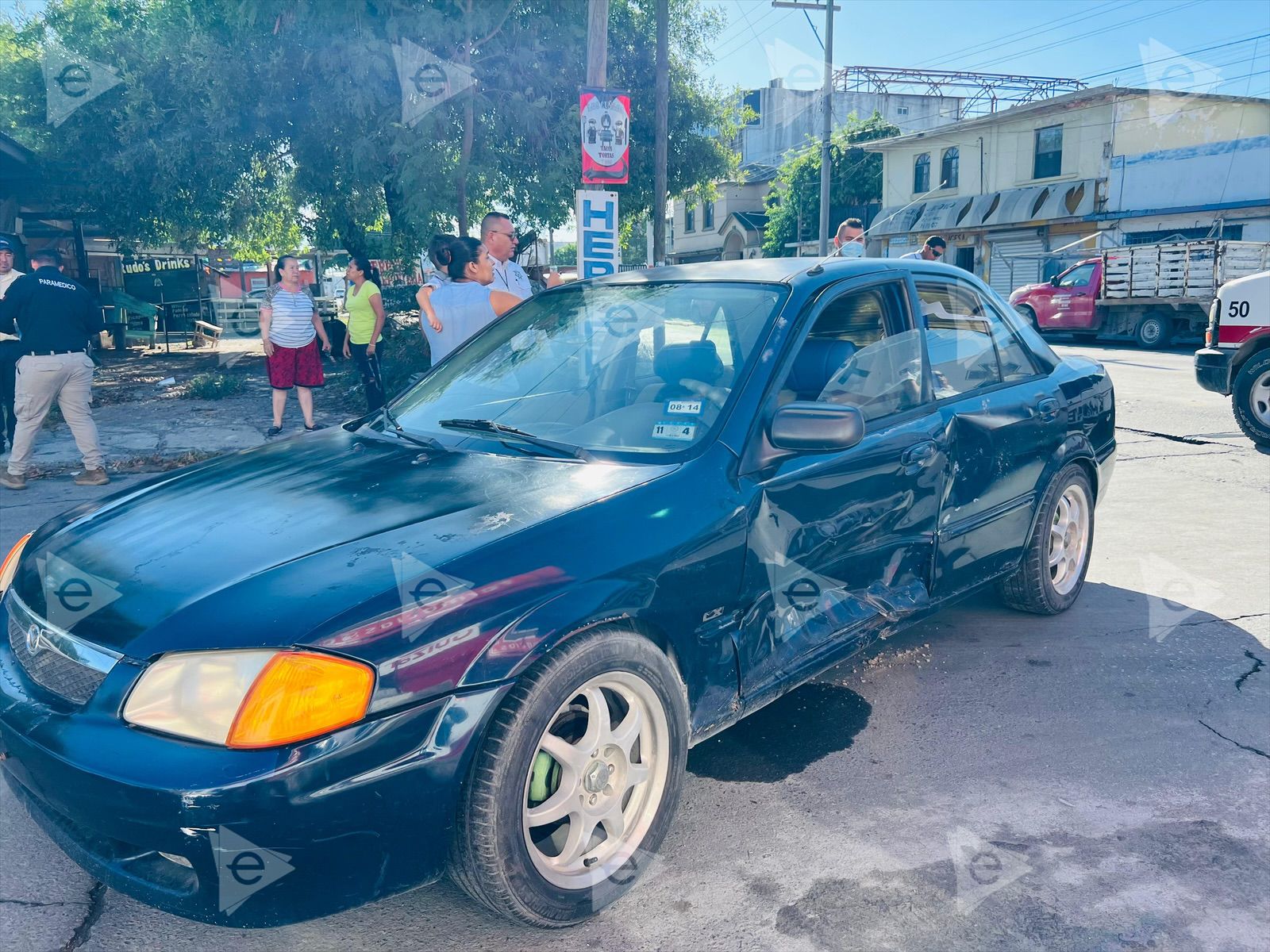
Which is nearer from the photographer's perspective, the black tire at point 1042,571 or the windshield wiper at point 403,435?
the windshield wiper at point 403,435

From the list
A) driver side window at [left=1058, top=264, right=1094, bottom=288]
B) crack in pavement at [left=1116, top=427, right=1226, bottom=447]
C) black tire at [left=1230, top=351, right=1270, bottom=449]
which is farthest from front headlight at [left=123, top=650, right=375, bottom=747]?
driver side window at [left=1058, top=264, right=1094, bottom=288]

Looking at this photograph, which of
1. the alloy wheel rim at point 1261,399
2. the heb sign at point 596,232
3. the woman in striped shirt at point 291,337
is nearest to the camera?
the heb sign at point 596,232

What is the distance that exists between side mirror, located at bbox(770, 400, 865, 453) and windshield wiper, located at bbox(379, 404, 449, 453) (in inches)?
40.5

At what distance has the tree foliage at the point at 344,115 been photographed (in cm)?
1320

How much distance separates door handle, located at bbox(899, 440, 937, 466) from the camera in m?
3.37

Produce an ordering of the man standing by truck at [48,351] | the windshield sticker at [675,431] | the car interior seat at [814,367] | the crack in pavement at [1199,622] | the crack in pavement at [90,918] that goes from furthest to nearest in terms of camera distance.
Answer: the man standing by truck at [48,351]
the crack in pavement at [1199,622]
the car interior seat at [814,367]
the windshield sticker at [675,431]
the crack in pavement at [90,918]

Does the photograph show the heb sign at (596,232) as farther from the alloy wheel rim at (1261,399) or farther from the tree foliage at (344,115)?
→ the alloy wheel rim at (1261,399)

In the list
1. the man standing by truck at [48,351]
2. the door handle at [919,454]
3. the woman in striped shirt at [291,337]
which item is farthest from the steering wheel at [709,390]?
the woman in striped shirt at [291,337]

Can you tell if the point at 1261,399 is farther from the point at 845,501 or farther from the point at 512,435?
the point at 512,435

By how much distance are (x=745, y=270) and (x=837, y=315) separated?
37 cm

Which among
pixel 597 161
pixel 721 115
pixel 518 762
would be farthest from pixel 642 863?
pixel 721 115

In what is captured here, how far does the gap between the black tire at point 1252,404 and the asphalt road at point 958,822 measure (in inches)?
197

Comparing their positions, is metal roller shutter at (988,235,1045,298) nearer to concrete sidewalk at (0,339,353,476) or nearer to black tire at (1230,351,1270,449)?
black tire at (1230,351,1270,449)

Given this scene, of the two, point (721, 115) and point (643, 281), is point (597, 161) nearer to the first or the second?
point (643, 281)
